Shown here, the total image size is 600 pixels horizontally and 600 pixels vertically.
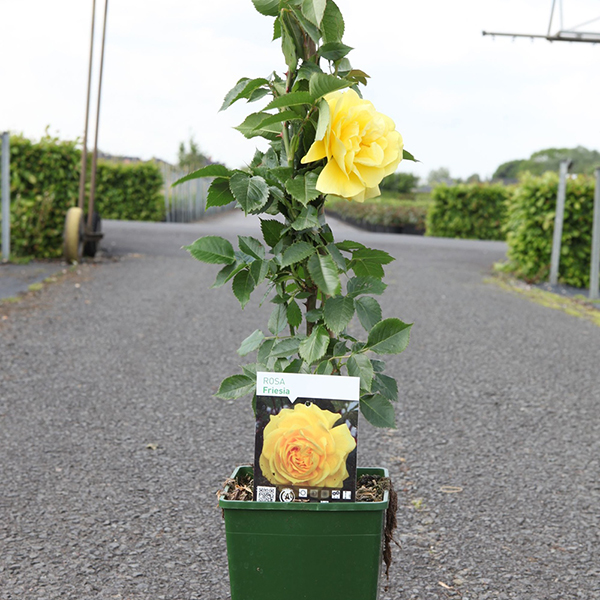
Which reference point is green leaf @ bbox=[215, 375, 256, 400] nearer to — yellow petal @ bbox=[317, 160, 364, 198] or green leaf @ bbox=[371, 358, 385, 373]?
green leaf @ bbox=[371, 358, 385, 373]

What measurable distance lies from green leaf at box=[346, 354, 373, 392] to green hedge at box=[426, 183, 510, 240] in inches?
647

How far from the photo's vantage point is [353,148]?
1377mm

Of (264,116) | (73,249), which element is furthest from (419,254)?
(264,116)

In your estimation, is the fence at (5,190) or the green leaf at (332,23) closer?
the green leaf at (332,23)

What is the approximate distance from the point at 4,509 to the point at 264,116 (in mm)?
1936

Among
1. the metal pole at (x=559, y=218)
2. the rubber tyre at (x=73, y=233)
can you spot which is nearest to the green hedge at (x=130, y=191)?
the rubber tyre at (x=73, y=233)

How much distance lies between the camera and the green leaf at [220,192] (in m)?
1.48

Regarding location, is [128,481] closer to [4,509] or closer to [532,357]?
[4,509]

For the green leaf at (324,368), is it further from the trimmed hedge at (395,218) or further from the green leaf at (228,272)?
the trimmed hedge at (395,218)

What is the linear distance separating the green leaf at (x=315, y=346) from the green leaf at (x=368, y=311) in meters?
0.10

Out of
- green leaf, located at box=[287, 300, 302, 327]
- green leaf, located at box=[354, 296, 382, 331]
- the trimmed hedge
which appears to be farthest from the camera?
the trimmed hedge

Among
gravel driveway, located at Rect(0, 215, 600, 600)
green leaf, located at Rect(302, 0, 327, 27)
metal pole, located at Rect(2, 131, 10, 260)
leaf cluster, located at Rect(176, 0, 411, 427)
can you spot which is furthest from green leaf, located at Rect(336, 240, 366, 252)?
metal pole, located at Rect(2, 131, 10, 260)

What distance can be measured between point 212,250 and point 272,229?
14cm

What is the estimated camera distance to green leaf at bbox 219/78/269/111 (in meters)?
1.49
